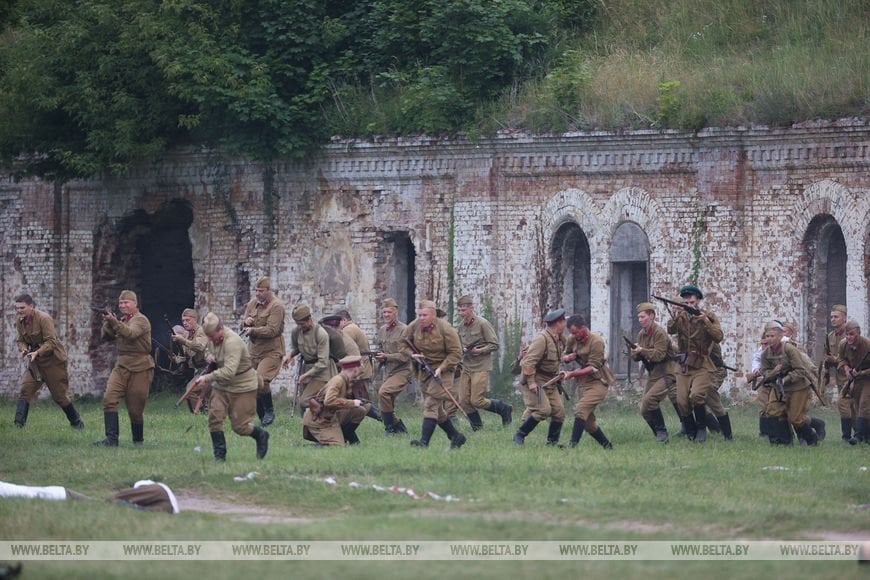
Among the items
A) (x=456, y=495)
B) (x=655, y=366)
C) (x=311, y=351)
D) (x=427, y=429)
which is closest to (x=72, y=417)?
(x=311, y=351)

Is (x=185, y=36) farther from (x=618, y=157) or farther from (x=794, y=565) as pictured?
(x=794, y=565)

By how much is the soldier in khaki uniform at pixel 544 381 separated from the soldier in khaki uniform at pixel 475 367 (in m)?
2.01

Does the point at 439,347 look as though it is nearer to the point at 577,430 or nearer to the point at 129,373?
the point at 577,430

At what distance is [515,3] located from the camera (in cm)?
2852

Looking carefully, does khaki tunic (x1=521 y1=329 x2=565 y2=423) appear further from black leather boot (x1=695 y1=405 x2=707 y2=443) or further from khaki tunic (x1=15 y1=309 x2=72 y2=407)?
khaki tunic (x1=15 y1=309 x2=72 y2=407)

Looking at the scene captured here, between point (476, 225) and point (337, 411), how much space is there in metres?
7.82

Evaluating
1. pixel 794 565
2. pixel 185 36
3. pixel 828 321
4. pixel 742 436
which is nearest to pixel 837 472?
pixel 742 436

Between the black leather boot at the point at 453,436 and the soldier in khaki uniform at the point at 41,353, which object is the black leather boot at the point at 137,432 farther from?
the black leather boot at the point at 453,436

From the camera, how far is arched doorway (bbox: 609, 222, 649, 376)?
86.9 ft

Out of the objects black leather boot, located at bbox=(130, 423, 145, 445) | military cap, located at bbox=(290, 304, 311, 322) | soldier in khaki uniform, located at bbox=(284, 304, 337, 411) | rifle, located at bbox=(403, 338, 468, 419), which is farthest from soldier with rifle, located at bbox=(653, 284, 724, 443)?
black leather boot, located at bbox=(130, 423, 145, 445)

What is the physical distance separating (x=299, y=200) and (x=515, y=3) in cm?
513

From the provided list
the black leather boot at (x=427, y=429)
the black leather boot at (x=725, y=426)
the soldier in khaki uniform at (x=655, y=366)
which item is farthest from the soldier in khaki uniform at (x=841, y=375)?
the black leather boot at (x=427, y=429)

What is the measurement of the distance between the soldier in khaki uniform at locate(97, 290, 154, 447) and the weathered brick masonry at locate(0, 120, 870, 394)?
788cm

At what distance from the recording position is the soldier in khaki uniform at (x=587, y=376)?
19.8 m
